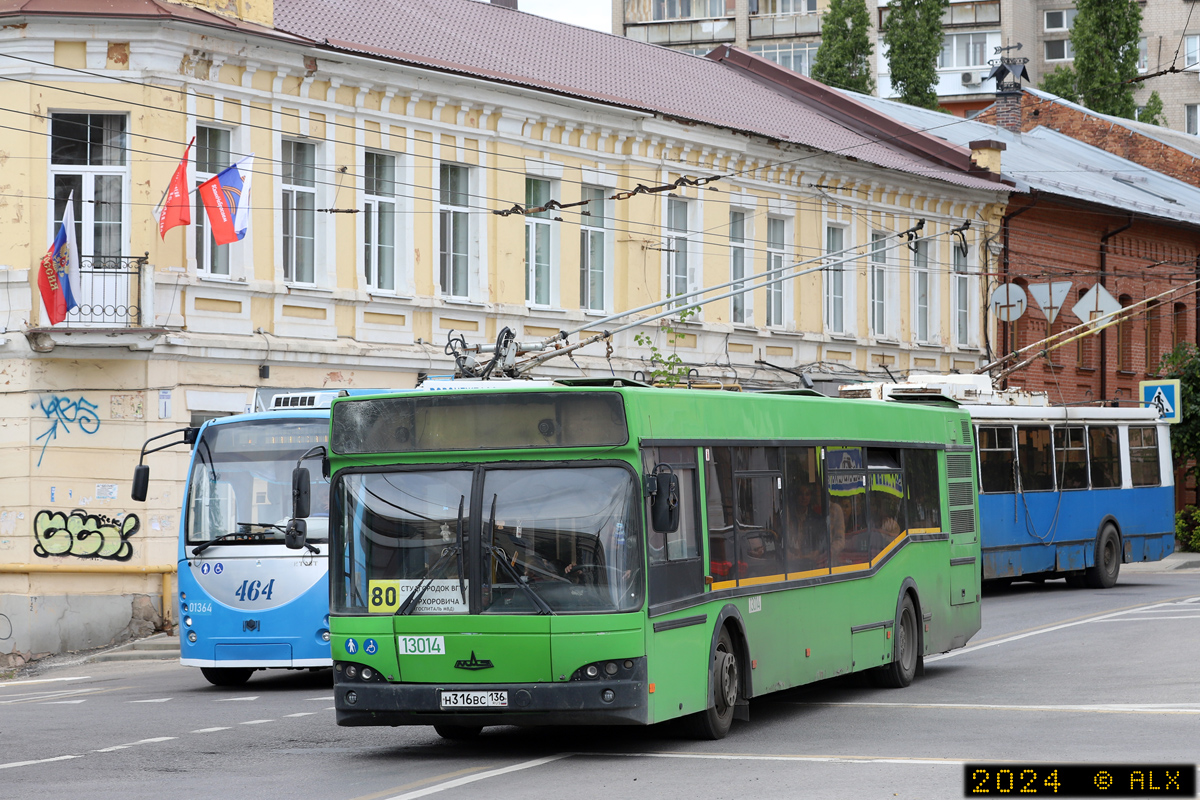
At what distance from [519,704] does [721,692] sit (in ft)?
5.98

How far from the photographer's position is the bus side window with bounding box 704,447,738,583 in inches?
480

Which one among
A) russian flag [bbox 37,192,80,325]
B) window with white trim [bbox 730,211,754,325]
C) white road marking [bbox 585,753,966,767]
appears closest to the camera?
white road marking [bbox 585,753,966,767]

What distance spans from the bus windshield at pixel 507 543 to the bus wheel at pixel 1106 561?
1910 cm

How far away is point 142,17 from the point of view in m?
22.4

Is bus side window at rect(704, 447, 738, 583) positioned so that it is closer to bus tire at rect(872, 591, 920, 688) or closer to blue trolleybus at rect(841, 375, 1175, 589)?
bus tire at rect(872, 591, 920, 688)

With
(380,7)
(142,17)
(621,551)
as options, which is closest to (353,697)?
(621,551)

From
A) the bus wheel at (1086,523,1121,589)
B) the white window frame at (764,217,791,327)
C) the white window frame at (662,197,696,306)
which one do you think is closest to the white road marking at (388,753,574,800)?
the bus wheel at (1086,523,1121,589)

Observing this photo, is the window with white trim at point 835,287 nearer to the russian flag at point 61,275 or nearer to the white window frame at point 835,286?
the white window frame at point 835,286

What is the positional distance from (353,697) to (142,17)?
13706 millimetres

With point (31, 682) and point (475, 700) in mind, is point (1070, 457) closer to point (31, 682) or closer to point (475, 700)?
point (31, 682)

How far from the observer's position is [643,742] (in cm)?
1206

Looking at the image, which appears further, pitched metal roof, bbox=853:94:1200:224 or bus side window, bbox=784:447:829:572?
pitched metal roof, bbox=853:94:1200:224

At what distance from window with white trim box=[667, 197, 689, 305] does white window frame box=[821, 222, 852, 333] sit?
439 centimetres

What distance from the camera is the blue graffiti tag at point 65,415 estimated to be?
22.3 m
